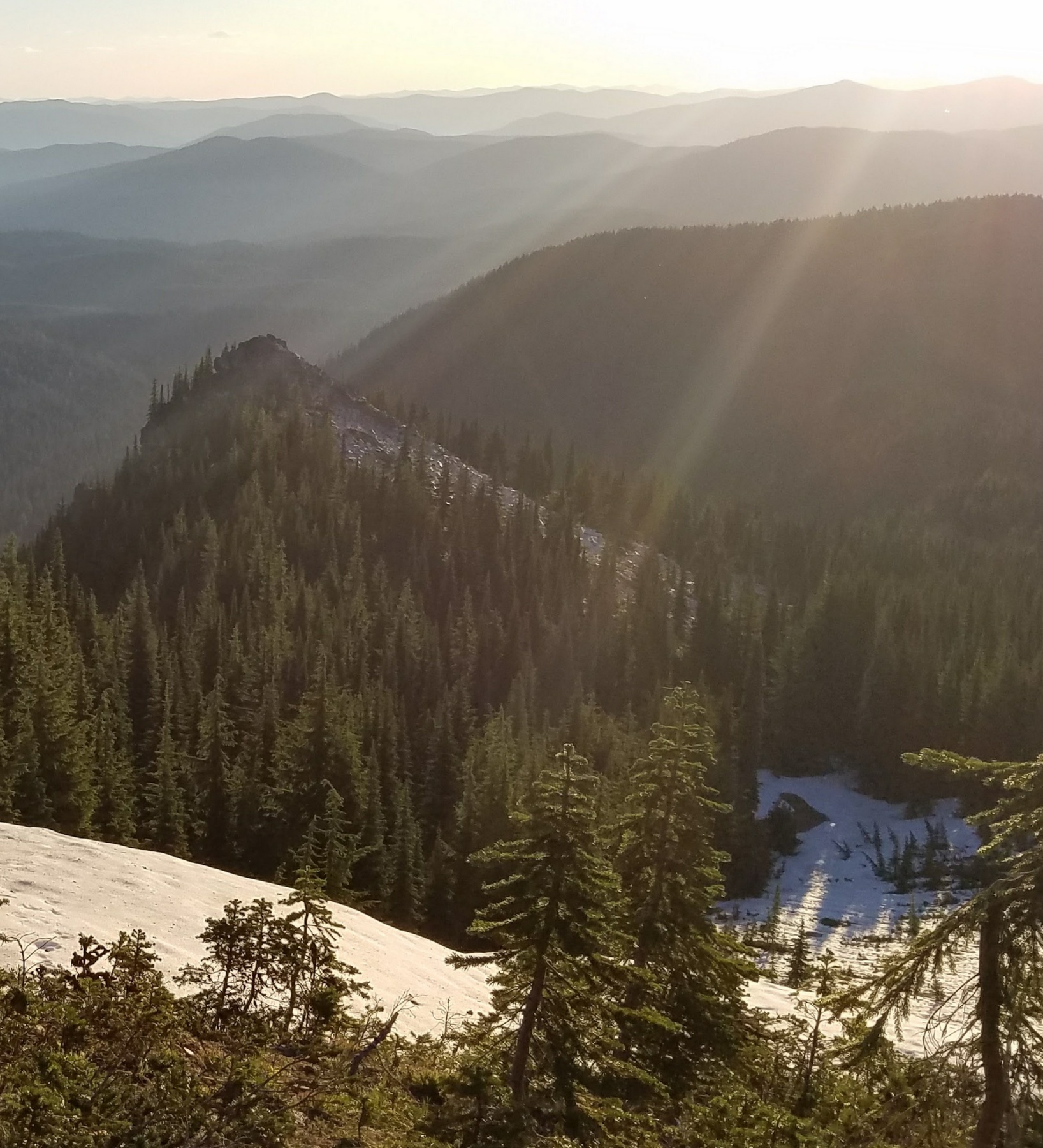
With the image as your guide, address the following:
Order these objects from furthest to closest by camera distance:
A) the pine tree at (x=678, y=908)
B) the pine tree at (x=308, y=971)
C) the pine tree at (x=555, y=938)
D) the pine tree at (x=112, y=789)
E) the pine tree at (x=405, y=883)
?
1. the pine tree at (x=405, y=883)
2. the pine tree at (x=112, y=789)
3. the pine tree at (x=678, y=908)
4. the pine tree at (x=308, y=971)
5. the pine tree at (x=555, y=938)

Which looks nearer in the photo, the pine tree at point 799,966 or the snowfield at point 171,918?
the pine tree at point 799,966

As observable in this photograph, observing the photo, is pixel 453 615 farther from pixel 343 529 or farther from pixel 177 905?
pixel 177 905

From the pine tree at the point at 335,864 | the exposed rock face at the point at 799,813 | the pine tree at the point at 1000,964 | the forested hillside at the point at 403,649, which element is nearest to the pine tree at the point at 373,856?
the forested hillside at the point at 403,649

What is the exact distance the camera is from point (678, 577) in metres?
144

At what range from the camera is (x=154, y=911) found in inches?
961

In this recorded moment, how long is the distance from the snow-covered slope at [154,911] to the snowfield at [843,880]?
21.9 metres

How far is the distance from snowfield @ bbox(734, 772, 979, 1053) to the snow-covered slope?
21889mm

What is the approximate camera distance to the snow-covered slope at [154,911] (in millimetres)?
21797

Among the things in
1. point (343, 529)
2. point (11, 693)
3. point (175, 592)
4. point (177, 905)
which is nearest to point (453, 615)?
point (343, 529)

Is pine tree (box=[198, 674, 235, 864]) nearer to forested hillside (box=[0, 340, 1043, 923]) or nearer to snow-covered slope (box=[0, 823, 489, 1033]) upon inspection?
forested hillside (box=[0, 340, 1043, 923])

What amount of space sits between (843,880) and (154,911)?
6880 cm

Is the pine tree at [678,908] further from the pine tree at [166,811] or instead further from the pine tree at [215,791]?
the pine tree at [215,791]

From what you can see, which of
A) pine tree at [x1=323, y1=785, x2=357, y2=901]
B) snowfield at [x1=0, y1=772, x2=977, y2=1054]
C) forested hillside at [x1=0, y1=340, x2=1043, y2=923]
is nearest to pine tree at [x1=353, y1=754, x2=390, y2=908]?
forested hillside at [x1=0, y1=340, x2=1043, y2=923]

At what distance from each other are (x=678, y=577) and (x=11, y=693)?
347 ft
